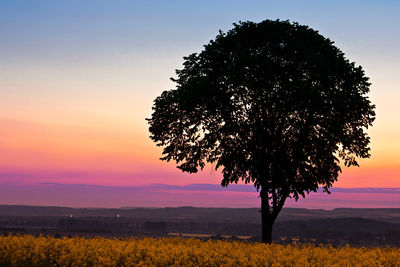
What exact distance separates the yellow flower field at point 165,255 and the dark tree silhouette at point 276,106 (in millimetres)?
9451

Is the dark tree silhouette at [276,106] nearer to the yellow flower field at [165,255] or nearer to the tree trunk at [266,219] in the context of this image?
the tree trunk at [266,219]

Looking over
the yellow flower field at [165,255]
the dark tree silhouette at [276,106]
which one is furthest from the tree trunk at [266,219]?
the yellow flower field at [165,255]

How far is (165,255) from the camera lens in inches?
722

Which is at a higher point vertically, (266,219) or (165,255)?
(266,219)

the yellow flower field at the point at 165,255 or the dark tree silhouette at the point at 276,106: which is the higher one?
the dark tree silhouette at the point at 276,106

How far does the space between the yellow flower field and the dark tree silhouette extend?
31.0 ft

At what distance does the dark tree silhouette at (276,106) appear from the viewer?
3023cm

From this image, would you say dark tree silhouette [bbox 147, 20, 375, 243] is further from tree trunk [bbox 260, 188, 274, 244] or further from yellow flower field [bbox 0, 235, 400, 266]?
yellow flower field [bbox 0, 235, 400, 266]

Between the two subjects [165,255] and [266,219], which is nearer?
[165,255]

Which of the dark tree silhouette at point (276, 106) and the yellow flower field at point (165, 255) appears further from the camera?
the dark tree silhouette at point (276, 106)

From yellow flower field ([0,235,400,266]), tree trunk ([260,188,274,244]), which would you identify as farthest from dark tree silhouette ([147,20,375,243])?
yellow flower field ([0,235,400,266])

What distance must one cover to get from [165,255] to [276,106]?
1502 centimetres

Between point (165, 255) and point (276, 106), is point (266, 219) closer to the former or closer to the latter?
point (276, 106)

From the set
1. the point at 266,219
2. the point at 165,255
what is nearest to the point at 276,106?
the point at 266,219
